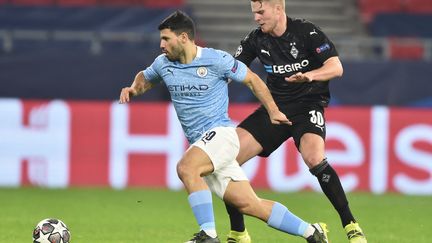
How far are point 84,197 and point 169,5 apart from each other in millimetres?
6660

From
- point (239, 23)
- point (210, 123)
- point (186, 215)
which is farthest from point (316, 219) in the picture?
point (239, 23)

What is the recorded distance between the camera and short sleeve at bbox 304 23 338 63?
943 cm

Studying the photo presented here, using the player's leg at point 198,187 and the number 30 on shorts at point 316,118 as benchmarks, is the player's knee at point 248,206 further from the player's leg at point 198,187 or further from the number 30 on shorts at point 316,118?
the number 30 on shorts at point 316,118

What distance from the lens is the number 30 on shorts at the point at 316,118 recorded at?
9.52 m

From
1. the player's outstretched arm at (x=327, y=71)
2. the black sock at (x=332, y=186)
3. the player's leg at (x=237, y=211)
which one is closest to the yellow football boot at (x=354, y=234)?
the black sock at (x=332, y=186)

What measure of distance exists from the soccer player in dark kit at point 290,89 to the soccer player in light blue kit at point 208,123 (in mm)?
783

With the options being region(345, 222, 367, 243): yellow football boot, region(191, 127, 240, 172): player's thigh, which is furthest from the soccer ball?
region(345, 222, 367, 243): yellow football boot

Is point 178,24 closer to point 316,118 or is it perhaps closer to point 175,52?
point 175,52

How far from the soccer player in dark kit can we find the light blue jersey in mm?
938

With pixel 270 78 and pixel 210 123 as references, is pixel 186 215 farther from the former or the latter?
pixel 210 123

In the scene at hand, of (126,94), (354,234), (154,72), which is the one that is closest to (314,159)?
(354,234)

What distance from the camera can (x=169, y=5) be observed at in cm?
2002

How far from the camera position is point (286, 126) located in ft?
31.8

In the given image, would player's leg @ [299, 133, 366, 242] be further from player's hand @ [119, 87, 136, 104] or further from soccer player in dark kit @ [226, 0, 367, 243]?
player's hand @ [119, 87, 136, 104]
